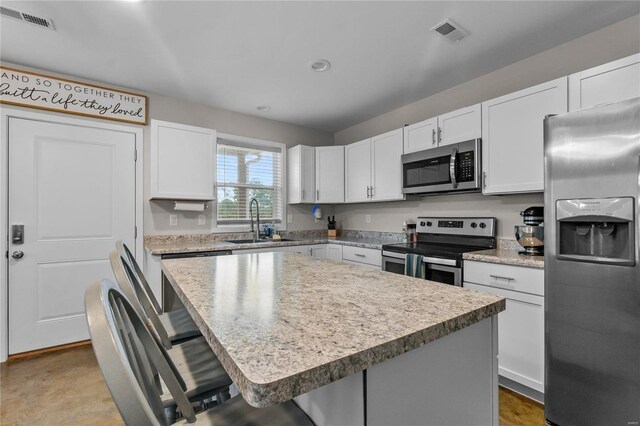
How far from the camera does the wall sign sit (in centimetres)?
264

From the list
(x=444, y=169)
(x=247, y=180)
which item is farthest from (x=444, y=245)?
(x=247, y=180)

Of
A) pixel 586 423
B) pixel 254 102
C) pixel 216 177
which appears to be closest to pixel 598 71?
pixel 586 423

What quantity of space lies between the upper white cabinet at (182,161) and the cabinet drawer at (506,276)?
2.64 m

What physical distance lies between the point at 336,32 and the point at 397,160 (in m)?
1.53

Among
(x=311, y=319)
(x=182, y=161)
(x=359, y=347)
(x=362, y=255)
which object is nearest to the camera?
(x=359, y=347)

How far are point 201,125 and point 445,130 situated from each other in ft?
8.78

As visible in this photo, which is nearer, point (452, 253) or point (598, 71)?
point (598, 71)

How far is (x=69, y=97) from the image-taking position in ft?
9.36

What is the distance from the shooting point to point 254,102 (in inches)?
138

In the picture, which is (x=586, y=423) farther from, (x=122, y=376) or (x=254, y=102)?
(x=254, y=102)

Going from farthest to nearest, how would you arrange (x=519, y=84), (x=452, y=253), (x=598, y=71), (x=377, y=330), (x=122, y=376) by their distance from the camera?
(x=519, y=84) → (x=452, y=253) → (x=598, y=71) → (x=377, y=330) → (x=122, y=376)

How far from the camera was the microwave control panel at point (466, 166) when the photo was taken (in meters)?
2.64

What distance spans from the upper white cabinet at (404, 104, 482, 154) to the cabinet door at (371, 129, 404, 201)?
14 cm

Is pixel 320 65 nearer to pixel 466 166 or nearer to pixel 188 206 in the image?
pixel 466 166
